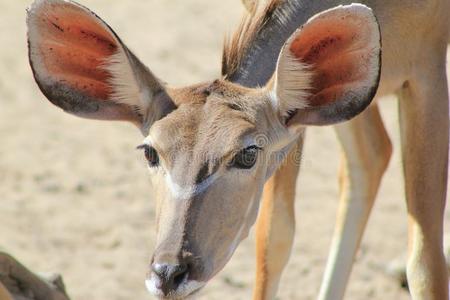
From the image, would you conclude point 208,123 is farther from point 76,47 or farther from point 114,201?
point 114,201

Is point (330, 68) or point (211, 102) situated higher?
point (330, 68)

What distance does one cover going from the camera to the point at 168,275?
513cm

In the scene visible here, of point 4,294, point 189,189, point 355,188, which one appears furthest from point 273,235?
point 189,189

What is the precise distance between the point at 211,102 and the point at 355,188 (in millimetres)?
2590

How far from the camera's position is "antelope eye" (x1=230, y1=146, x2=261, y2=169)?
18.0ft

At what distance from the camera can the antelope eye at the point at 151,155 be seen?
5559 mm

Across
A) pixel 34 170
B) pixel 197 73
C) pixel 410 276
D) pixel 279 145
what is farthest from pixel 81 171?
pixel 279 145

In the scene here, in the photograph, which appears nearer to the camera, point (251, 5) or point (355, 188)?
point (251, 5)

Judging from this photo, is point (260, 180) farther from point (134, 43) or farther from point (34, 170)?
point (134, 43)

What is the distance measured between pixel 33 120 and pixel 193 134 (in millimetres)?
5762

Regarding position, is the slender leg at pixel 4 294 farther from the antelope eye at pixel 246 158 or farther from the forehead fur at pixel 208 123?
the antelope eye at pixel 246 158

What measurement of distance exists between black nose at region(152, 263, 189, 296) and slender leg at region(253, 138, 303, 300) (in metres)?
2.38

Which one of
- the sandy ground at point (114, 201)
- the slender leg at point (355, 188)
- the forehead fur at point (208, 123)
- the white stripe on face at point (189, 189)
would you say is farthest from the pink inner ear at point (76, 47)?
the sandy ground at point (114, 201)

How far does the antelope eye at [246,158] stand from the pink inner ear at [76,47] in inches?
28.8
